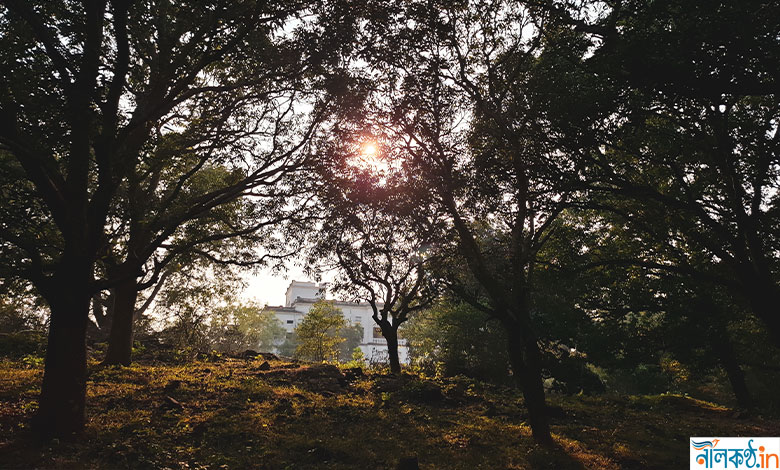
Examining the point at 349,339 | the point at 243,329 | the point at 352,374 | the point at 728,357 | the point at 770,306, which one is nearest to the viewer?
the point at 770,306

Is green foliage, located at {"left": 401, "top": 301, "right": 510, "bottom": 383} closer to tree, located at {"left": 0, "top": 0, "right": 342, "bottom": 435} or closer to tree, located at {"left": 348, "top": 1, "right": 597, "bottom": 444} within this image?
tree, located at {"left": 348, "top": 1, "right": 597, "bottom": 444}

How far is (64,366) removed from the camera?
775 centimetres

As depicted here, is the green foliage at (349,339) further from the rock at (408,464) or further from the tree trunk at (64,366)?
the rock at (408,464)

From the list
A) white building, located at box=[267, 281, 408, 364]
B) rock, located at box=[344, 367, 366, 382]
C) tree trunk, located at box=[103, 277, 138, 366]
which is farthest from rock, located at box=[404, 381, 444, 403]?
white building, located at box=[267, 281, 408, 364]

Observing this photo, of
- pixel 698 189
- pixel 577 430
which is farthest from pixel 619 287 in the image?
pixel 577 430

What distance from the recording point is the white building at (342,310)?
88.5m

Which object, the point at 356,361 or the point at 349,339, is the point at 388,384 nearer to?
the point at 356,361

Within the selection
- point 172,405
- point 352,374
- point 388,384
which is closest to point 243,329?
point 352,374

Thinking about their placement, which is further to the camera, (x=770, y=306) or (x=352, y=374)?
(x=352, y=374)

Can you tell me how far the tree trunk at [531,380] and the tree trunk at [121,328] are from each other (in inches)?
551

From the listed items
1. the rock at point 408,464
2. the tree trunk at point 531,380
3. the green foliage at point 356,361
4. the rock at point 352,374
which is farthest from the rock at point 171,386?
the green foliage at point 356,361

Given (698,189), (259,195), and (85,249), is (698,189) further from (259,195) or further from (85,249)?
(85,249)

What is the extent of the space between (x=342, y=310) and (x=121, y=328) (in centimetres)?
7496

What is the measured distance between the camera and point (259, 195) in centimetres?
1380
